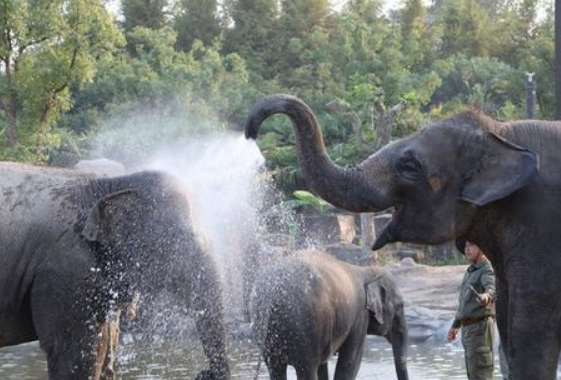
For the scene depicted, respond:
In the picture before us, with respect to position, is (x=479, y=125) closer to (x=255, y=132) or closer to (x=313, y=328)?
(x=255, y=132)

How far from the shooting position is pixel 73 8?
21.1m

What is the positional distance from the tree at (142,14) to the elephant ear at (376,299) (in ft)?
121

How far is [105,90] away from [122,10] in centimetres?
1237

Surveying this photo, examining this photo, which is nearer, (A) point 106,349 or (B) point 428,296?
(A) point 106,349

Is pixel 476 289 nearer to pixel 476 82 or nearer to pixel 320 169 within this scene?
pixel 320 169

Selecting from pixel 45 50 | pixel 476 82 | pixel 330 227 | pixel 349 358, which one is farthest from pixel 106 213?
pixel 476 82

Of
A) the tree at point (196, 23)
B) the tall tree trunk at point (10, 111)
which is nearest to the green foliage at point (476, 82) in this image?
the tree at point (196, 23)

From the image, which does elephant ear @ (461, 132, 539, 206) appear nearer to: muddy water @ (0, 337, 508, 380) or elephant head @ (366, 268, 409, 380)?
elephant head @ (366, 268, 409, 380)

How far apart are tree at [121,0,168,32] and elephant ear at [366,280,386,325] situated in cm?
3686

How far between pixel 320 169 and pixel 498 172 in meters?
0.65

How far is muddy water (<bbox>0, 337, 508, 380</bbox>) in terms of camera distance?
1197cm

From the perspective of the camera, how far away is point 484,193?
14.2 ft

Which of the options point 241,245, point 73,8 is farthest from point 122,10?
point 241,245

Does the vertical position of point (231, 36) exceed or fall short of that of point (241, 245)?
it exceeds it
